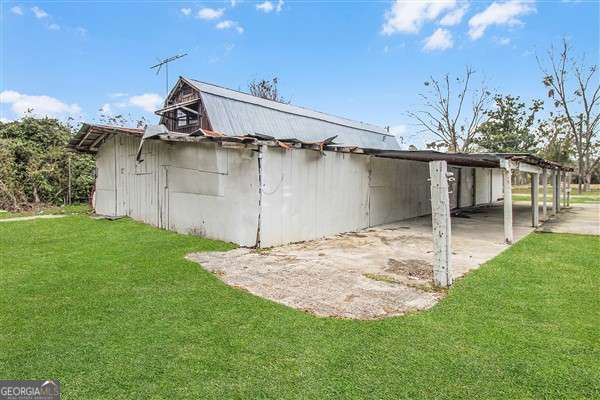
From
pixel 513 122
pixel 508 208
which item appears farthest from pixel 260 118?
pixel 513 122

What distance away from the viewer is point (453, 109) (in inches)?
1256

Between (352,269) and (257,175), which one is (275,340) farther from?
(257,175)

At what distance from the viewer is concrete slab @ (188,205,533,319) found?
4293mm

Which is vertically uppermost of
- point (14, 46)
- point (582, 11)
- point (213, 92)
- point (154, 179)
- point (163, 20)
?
point (582, 11)

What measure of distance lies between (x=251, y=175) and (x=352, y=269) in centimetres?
270

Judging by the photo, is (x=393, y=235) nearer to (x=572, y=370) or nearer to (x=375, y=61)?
(x=572, y=370)

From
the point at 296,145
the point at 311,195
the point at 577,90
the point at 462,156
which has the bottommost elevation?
the point at 311,195

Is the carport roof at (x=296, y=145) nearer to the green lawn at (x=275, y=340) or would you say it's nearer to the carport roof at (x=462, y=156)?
the carport roof at (x=462, y=156)

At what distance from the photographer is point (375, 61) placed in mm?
20469

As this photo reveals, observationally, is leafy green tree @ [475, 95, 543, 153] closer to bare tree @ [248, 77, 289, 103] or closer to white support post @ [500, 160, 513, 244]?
bare tree @ [248, 77, 289, 103]

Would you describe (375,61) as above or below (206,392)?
above

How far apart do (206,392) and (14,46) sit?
15.9 metres

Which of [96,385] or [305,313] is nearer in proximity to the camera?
[96,385]

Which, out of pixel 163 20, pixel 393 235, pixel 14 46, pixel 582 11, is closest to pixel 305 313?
pixel 393 235
